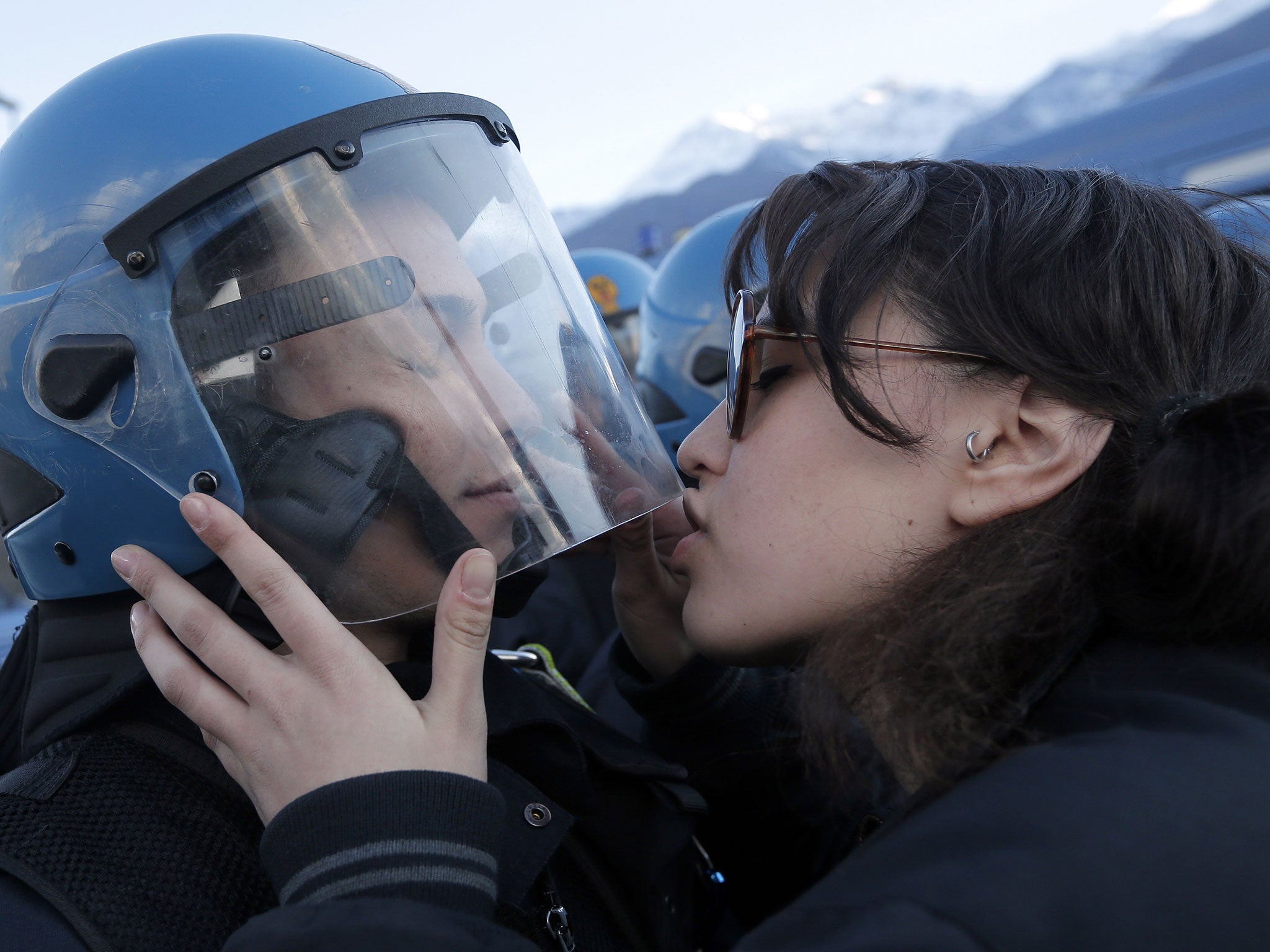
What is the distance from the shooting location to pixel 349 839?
3.21 feet

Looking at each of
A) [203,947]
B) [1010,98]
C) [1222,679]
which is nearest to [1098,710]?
[1222,679]

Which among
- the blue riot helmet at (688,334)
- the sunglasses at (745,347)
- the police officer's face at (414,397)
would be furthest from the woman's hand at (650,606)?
the blue riot helmet at (688,334)

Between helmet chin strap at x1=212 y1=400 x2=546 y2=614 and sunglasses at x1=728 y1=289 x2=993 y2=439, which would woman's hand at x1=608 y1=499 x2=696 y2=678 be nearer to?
sunglasses at x1=728 y1=289 x2=993 y2=439

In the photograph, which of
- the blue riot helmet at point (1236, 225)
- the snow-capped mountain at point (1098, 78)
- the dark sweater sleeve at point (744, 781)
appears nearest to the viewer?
the blue riot helmet at point (1236, 225)

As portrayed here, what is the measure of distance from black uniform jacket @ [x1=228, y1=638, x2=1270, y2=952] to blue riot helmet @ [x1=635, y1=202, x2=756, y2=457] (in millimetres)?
3052

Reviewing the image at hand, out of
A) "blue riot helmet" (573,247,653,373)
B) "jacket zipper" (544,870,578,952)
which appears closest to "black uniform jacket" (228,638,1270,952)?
"jacket zipper" (544,870,578,952)

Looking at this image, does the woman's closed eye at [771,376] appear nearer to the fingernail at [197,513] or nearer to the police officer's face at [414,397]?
the police officer's face at [414,397]

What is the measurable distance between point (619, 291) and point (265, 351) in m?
5.00

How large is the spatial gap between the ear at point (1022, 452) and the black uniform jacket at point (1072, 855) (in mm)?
306

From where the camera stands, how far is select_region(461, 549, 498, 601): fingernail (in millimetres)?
1212

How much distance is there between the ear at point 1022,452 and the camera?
1261 mm

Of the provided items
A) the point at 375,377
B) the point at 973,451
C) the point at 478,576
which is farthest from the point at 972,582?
the point at 375,377

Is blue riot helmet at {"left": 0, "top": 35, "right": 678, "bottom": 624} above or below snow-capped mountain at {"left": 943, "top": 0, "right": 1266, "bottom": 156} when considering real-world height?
above

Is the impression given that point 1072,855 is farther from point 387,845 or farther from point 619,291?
point 619,291
